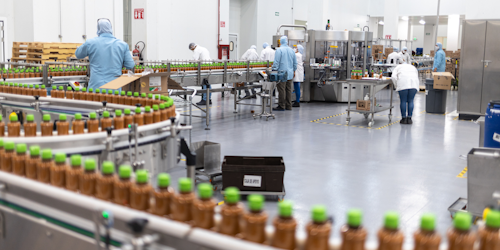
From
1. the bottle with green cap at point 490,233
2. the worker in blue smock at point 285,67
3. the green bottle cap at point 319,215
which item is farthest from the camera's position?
the worker in blue smock at point 285,67

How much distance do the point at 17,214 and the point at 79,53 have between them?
13.2 ft

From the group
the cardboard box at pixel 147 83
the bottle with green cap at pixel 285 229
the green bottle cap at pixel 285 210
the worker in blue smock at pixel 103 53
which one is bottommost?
the bottle with green cap at pixel 285 229

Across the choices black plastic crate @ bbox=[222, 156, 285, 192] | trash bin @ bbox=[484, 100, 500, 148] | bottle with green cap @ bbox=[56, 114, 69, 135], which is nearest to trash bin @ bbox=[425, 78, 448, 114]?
trash bin @ bbox=[484, 100, 500, 148]

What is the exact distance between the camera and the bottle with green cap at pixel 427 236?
116 centimetres

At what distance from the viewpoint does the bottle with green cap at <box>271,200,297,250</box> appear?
1280mm

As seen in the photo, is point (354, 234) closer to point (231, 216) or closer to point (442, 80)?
point (231, 216)

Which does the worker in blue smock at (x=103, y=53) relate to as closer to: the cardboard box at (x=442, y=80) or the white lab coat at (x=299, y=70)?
the white lab coat at (x=299, y=70)

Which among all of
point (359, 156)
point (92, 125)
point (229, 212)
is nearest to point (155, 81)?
point (92, 125)

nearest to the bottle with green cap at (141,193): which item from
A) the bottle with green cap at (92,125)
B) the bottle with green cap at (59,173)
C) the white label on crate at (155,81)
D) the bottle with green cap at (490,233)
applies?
the bottle with green cap at (59,173)

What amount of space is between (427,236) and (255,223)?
47cm

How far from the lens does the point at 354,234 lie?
1.21 metres

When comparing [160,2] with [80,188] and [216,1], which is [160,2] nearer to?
[216,1]

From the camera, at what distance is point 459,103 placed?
9445 mm

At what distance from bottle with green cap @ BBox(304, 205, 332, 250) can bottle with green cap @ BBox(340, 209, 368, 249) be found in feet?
0.15
